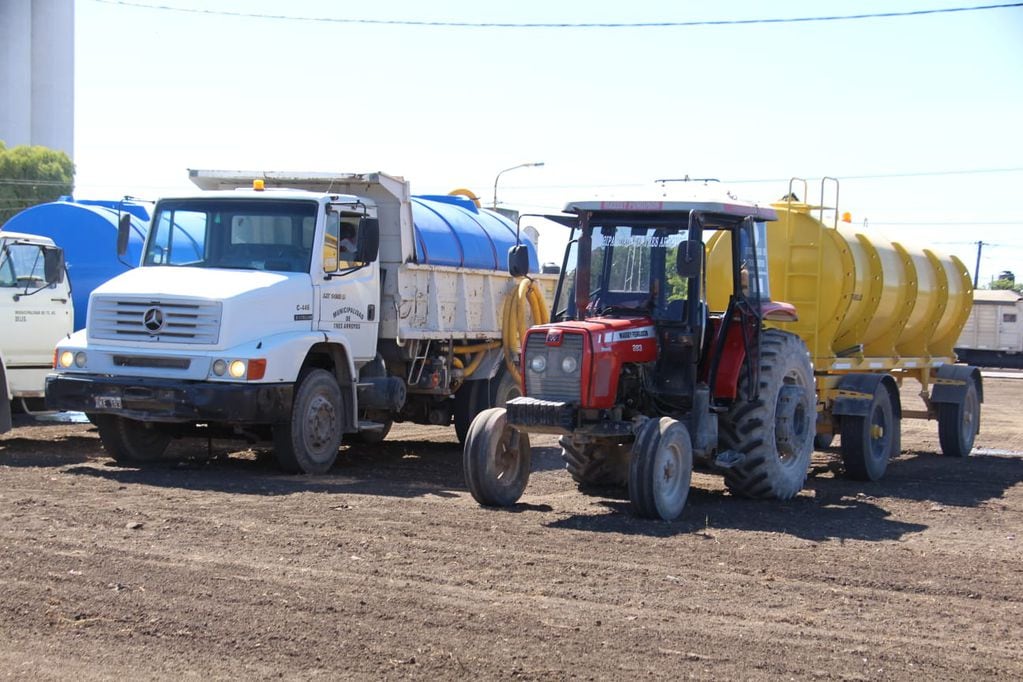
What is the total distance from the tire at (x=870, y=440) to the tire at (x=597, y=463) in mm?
3250

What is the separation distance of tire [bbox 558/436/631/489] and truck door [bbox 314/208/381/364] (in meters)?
2.93

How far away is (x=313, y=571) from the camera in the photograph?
8.09 meters

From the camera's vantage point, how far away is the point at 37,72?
8394cm

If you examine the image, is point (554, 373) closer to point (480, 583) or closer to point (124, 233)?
point (480, 583)

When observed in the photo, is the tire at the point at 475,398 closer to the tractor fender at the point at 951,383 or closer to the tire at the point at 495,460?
the tire at the point at 495,460

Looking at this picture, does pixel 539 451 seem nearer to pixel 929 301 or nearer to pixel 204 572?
pixel 929 301

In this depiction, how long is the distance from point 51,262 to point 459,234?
4742 mm

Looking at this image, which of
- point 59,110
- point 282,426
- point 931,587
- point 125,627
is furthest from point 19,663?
point 59,110

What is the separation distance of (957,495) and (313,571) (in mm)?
7594

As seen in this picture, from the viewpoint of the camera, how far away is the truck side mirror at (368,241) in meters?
13.6

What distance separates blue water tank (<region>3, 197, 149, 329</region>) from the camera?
16906 millimetres

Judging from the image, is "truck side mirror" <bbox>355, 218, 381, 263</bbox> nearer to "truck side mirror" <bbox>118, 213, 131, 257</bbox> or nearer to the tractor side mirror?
"truck side mirror" <bbox>118, 213, 131, 257</bbox>

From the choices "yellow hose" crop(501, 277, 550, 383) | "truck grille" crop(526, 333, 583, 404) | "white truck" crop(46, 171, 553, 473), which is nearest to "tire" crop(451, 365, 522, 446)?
"yellow hose" crop(501, 277, 550, 383)

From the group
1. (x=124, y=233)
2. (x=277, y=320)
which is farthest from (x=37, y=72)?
(x=277, y=320)
